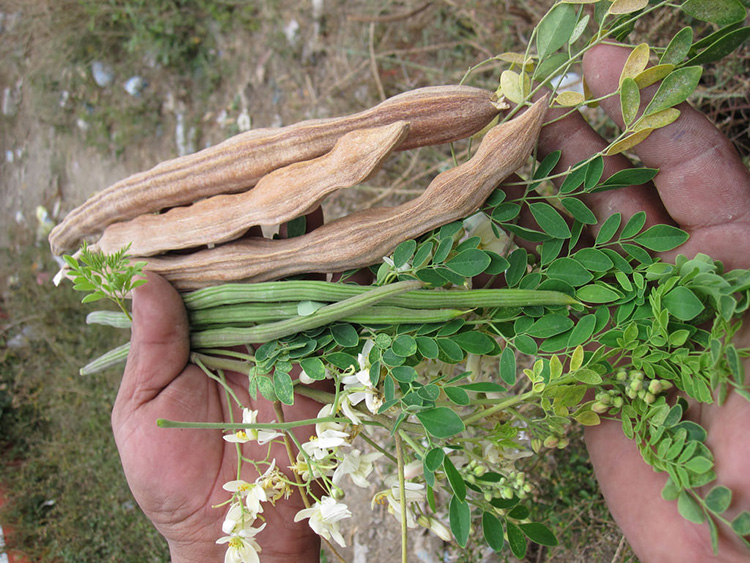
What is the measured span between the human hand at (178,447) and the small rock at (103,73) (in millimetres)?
2819

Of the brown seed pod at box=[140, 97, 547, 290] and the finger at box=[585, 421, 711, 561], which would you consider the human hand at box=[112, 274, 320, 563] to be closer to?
the brown seed pod at box=[140, 97, 547, 290]

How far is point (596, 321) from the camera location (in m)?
1.22

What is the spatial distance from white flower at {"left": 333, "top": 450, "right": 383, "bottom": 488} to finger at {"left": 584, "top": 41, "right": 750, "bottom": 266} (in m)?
0.91

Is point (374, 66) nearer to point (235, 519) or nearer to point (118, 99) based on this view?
point (118, 99)

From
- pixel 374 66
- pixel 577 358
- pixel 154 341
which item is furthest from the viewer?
pixel 374 66

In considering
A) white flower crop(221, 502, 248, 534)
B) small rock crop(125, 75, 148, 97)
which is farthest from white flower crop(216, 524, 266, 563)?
small rock crop(125, 75, 148, 97)

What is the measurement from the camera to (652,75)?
1.19 m

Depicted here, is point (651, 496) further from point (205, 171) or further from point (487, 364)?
point (205, 171)

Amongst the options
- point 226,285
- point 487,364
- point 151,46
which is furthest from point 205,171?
point 151,46

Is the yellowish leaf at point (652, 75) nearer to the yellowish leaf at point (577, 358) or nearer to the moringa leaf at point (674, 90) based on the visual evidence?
the moringa leaf at point (674, 90)

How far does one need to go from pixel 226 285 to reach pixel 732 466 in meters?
1.19

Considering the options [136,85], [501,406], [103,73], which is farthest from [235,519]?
[103,73]

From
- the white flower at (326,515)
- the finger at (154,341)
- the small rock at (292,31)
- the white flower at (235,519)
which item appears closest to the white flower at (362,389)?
the white flower at (326,515)

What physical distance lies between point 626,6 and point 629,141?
0.29 meters
